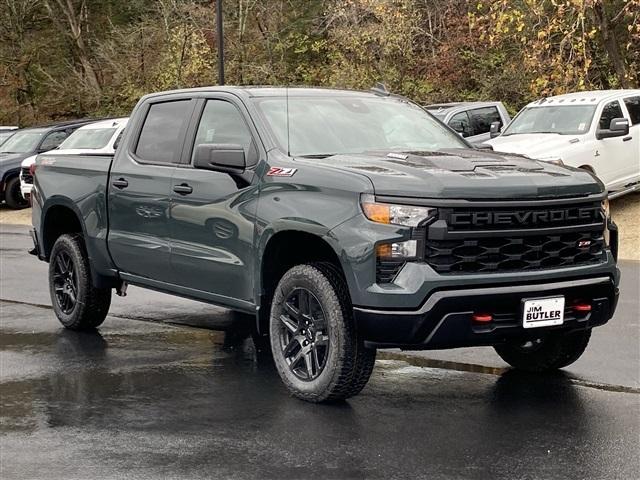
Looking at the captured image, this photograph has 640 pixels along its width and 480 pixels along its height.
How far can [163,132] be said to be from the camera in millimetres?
7590

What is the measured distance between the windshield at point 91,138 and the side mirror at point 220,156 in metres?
13.5

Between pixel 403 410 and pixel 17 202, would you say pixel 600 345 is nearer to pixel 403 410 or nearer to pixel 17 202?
pixel 403 410

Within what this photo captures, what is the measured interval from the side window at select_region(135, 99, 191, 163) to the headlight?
2.15 meters

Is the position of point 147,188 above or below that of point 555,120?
above

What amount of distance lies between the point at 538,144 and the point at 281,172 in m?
9.23

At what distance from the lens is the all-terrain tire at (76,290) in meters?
8.44

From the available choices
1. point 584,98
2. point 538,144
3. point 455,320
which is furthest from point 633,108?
point 455,320

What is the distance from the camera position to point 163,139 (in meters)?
7.56

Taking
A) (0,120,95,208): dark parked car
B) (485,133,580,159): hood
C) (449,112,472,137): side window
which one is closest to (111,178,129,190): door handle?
(485,133,580,159): hood

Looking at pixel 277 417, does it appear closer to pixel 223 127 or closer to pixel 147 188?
pixel 223 127

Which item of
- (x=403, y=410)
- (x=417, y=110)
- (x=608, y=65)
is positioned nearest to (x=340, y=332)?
(x=403, y=410)

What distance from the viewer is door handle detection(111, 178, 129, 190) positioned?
7672 millimetres

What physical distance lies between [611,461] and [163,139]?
4092 millimetres

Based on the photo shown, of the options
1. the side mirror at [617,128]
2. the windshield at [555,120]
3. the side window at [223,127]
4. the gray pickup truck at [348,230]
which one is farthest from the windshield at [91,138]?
the side window at [223,127]
